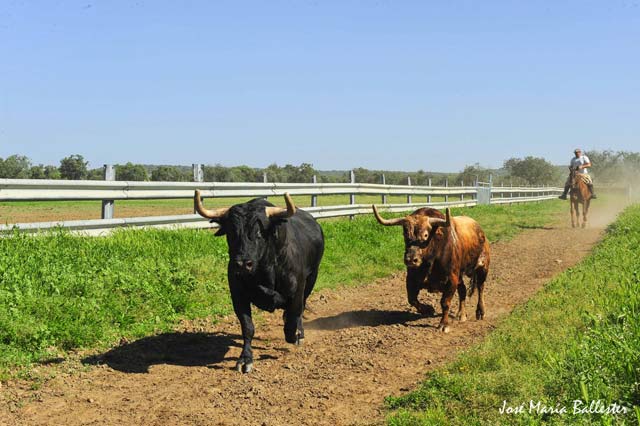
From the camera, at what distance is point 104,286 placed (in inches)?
286

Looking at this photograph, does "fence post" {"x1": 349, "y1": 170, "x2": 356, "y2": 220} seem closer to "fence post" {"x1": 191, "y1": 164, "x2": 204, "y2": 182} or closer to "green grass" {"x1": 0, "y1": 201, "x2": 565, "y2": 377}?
"fence post" {"x1": 191, "y1": 164, "x2": 204, "y2": 182}

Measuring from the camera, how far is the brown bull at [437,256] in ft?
24.9

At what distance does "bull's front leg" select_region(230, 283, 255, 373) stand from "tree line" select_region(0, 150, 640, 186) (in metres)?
8.08

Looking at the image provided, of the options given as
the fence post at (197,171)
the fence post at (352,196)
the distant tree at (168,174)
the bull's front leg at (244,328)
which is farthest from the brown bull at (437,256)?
the distant tree at (168,174)

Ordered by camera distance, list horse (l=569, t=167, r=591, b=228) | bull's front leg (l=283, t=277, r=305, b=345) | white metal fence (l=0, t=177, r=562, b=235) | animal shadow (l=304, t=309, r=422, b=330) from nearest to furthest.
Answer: bull's front leg (l=283, t=277, r=305, b=345)
animal shadow (l=304, t=309, r=422, b=330)
white metal fence (l=0, t=177, r=562, b=235)
horse (l=569, t=167, r=591, b=228)

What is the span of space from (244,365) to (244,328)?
1.31 ft

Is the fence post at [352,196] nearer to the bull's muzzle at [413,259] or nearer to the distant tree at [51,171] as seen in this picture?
the bull's muzzle at [413,259]

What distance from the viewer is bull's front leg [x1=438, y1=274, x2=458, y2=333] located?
754cm

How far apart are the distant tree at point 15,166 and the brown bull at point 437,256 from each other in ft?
59.9

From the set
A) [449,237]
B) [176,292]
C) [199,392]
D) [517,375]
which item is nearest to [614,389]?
[517,375]

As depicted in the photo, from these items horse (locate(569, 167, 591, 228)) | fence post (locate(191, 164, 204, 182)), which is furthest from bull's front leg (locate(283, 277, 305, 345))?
horse (locate(569, 167, 591, 228))

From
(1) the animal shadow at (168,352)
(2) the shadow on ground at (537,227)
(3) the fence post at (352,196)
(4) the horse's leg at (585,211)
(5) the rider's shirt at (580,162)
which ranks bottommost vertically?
(1) the animal shadow at (168,352)

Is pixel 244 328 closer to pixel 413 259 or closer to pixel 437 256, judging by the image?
pixel 413 259

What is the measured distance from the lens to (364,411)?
473 centimetres
